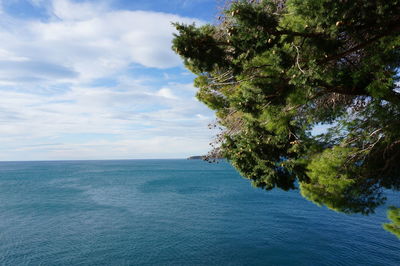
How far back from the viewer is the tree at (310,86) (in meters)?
3.95

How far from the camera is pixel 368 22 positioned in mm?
4043

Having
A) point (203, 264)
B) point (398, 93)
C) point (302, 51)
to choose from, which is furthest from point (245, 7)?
point (203, 264)

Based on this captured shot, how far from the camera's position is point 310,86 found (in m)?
4.07

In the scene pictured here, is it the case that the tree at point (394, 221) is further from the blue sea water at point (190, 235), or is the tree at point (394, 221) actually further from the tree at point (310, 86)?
the blue sea water at point (190, 235)

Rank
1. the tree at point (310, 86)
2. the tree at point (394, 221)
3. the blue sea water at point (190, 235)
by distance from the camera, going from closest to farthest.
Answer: the tree at point (310, 86), the tree at point (394, 221), the blue sea water at point (190, 235)

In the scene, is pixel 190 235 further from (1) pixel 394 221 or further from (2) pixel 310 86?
(2) pixel 310 86

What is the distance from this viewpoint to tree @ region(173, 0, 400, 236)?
13.0 feet

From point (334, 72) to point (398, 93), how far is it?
123 cm

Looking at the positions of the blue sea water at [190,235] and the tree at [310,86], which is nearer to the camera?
the tree at [310,86]

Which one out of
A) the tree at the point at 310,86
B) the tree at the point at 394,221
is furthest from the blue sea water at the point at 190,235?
the tree at the point at 394,221

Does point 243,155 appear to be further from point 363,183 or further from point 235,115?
point 363,183

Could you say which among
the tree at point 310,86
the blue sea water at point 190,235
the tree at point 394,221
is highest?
the tree at point 310,86

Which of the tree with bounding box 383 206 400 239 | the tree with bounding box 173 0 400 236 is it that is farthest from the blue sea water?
the tree with bounding box 383 206 400 239

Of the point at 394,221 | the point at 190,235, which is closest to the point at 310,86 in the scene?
the point at 394,221
